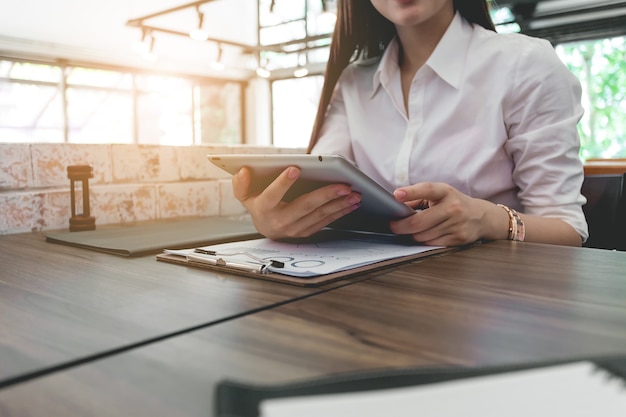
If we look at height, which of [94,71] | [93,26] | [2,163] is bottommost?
[2,163]

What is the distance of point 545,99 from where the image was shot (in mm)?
1019

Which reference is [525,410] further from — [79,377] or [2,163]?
[2,163]

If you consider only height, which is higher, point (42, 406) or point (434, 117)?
point (434, 117)

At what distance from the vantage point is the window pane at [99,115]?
23.5 ft

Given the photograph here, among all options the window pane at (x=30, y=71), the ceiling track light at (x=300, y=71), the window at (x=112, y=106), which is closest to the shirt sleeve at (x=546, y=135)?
the window at (x=112, y=106)

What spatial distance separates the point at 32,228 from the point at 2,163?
145mm

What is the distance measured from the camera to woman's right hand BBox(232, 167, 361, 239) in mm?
704

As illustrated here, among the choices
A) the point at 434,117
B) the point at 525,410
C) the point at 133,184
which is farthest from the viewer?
the point at 133,184

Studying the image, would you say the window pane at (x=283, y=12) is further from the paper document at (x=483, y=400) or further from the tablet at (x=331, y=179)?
the paper document at (x=483, y=400)

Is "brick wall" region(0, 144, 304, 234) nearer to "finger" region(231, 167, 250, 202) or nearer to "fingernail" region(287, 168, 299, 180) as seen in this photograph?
"finger" region(231, 167, 250, 202)

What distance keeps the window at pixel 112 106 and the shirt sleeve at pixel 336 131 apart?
525cm

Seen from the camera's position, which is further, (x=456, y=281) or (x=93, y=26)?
(x=93, y=26)

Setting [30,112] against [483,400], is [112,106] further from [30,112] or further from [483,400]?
[483,400]

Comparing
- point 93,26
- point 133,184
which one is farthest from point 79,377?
point 93,26
